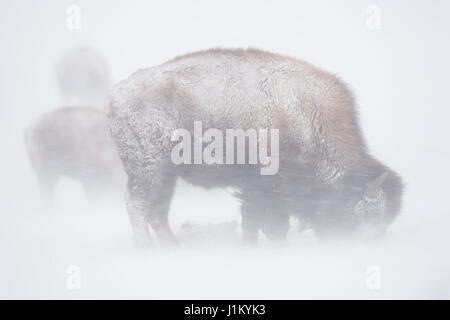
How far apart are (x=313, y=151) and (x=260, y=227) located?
3.76 ft

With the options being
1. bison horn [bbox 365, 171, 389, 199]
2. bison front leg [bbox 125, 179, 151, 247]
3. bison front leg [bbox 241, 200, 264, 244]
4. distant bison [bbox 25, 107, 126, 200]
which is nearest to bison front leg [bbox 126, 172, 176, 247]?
bison front leg [bbox 125, 179, 151, 247]

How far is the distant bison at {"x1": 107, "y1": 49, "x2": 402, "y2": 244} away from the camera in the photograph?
282 inches

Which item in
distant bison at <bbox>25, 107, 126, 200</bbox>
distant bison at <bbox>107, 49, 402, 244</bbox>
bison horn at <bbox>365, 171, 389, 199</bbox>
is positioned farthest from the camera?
distant bison at <bbox>25, 107, 126, 200</bbox>

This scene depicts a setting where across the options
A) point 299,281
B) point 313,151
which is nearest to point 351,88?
point 313,151

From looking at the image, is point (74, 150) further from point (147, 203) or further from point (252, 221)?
point (252, 221)

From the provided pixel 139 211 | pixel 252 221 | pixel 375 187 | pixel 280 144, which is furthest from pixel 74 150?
pixel 375 187

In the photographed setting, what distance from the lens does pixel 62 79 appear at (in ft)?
48.4

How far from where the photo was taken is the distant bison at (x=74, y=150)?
11.0m

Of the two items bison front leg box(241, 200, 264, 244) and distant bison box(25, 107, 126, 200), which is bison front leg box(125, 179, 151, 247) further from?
distant bison box(25, 107, 126, 200)

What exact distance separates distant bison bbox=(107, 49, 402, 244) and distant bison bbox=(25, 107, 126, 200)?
3.78 m

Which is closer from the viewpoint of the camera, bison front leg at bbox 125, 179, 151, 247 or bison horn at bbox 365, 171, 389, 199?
bison horn at bbox 365, 171, 389, 199

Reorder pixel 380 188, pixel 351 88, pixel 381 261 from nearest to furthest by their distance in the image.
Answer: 1. pixel 381 261
2. pixel 380 188
3. pixel 351 88

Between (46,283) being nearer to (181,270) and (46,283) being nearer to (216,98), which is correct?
(181,270)
